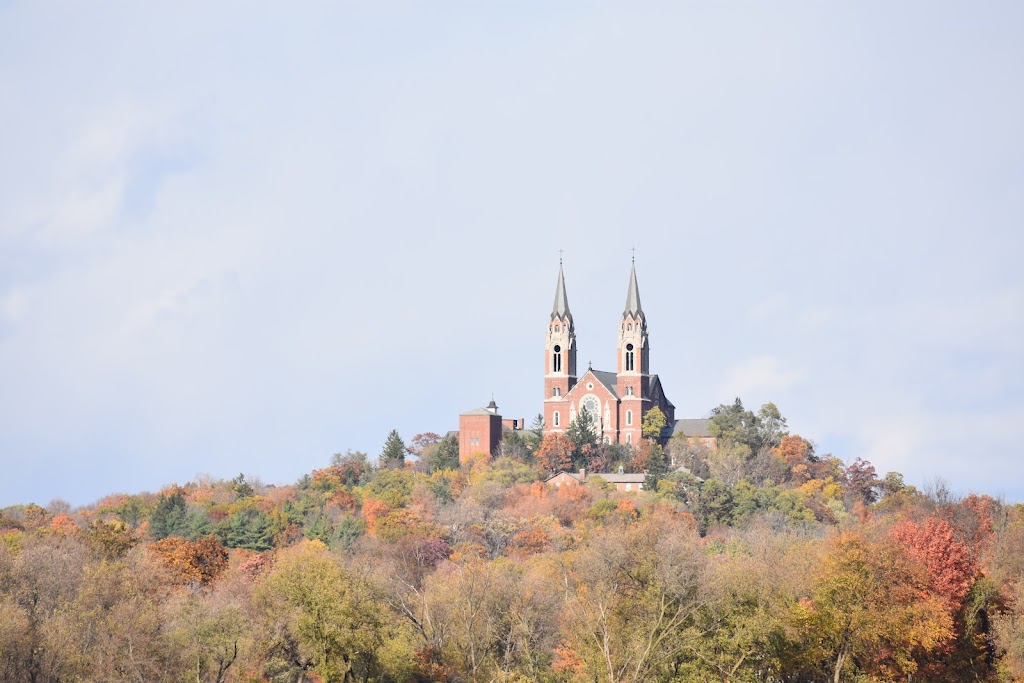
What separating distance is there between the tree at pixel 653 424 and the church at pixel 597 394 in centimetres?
48

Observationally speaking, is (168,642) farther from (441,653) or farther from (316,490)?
(316,490)

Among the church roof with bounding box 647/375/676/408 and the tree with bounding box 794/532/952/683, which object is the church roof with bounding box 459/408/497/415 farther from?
the tree with bounding box 794/532/952/683

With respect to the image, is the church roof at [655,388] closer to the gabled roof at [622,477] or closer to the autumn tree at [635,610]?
the gabled roof at [622,477]

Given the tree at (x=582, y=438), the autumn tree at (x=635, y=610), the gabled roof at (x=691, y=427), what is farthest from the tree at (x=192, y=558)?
the gabled roof at (x=691, y=427)

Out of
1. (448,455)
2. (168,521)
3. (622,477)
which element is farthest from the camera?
(448,455)

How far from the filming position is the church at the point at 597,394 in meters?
107

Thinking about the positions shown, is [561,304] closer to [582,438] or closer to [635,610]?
[582,438]

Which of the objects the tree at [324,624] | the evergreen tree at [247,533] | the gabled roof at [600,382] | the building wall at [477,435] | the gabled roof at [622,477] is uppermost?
the gabled roof at [600,382]

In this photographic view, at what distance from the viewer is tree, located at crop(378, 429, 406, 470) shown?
362 ft

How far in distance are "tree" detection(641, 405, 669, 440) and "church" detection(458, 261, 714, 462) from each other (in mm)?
476

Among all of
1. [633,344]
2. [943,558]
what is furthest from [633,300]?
[943,558]

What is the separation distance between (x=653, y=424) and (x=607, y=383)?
4.64 metres

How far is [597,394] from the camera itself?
107750 millimetres

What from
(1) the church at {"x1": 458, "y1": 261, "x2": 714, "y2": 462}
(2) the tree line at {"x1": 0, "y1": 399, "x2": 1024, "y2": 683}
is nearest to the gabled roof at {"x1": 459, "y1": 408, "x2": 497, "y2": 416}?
(1) the church at {"x1": 458, "y1": 261, "x2": 714, "y2": 462}
